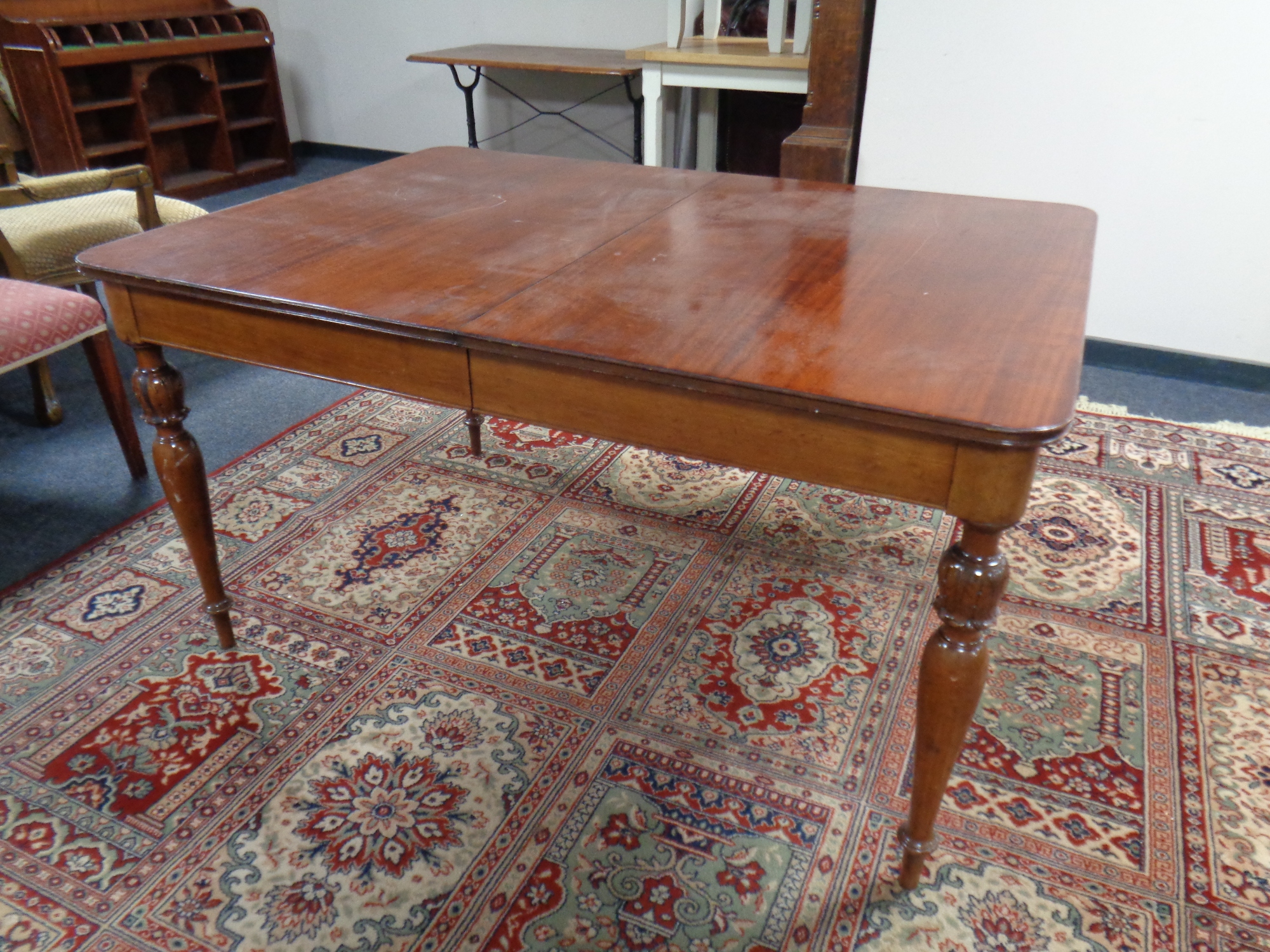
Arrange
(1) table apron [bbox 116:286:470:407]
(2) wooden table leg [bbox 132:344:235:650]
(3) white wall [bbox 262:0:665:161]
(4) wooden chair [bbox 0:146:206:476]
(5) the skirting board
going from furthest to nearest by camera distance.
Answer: (3) white wall [bbox 262:0:665:161] < (5) the skirting board < (4) wooden chair [bbox 0:146:206:476] < (2) wooden table leg [bbox 132:344:235:650] < (1) table apron [bbox 116:286:470:407]

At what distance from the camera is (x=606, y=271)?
1.37 m

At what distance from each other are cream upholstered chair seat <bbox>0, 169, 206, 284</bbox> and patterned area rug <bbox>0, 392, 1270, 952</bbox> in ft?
2.94

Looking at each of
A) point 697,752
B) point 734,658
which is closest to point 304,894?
point 697,752

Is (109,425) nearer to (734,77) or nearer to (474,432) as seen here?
(474,432)

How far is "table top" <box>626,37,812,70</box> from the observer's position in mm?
3160

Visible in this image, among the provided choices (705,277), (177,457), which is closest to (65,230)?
(177,457)

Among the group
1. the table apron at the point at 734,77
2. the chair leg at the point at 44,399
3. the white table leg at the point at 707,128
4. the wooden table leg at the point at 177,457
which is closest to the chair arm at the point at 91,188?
the chair leg at the point at 44,399

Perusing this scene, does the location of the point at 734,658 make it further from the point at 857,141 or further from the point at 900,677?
the point at 857,141

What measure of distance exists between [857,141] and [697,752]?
2.21 meters

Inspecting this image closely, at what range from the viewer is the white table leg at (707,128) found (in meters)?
4.19

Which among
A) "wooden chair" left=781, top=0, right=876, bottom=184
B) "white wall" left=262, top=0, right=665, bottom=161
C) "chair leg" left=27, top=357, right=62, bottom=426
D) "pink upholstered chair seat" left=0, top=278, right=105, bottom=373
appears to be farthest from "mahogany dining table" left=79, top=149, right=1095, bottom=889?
"white wall" left=262, top=0, right=665, bottom=161

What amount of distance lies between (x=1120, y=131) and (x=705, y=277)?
1964 mm

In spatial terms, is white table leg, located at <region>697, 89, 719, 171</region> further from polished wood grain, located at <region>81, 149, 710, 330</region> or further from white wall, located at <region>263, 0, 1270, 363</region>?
polished wood grain, located at <region>81, 149, 710, 330</region>

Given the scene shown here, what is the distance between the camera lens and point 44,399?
103 inches
